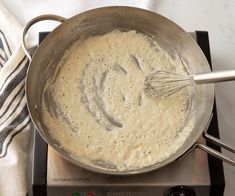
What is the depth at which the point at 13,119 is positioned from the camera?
93 cm

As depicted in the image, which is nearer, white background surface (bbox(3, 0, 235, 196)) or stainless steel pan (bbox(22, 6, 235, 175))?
stainless steel pan (bbox(22, 6, 235, 175))

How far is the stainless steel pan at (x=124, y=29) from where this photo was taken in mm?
819

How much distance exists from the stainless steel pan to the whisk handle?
4 centimetres

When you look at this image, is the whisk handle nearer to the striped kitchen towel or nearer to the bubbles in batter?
the bubbles in batter

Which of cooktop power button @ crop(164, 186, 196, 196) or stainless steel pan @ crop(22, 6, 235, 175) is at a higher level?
stainless steel pan @ crop(22, 6, 235, 175)

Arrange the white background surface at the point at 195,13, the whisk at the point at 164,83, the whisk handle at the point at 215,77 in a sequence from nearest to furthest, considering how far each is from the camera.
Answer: the whisk handle at the point at 215,77 → the whisk at the point at 164,83 → the white background surface at the point at 195,13

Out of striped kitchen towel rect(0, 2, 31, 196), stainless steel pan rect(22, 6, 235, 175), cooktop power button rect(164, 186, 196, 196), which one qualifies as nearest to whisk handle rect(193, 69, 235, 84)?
stainless steel pan rect(22, 6, 235, 175)

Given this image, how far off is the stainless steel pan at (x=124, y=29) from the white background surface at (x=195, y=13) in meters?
0.14

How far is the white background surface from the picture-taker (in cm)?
104

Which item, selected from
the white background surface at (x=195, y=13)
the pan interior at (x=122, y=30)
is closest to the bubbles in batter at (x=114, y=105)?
the pan interior at (x=122, y=30)

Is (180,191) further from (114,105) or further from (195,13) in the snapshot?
(195,13)

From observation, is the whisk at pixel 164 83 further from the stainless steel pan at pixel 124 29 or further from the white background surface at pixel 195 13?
the white background surface at pixel 195 13

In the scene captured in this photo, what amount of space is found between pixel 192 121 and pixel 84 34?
0.84 feet

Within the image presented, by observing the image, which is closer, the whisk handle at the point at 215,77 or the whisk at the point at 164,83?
the whisk handle at the point at 215,77
